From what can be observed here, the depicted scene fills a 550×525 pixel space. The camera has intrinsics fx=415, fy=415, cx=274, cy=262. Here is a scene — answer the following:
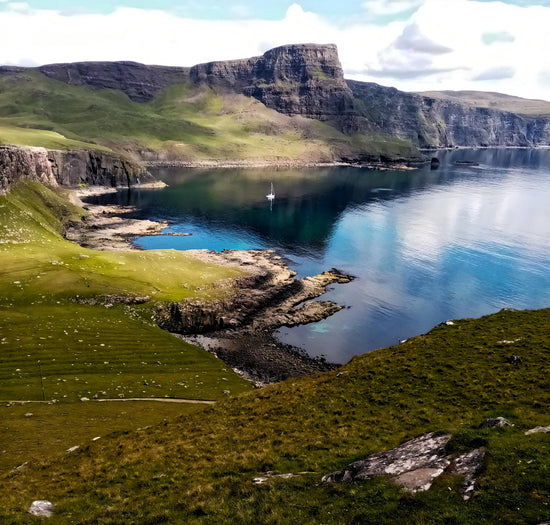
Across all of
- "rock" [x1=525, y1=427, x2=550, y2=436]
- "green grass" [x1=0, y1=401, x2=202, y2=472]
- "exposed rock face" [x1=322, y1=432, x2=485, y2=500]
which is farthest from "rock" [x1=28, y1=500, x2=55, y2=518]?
"rock" [x1=525, y1=427, x2=550, y2=436]

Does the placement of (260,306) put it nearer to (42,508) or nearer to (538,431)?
(42,508)

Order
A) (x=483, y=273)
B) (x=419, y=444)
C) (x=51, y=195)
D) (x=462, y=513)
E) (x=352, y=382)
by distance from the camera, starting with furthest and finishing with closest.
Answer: (x=51, y=195)
(x=483, y=273)
(x=352, y=382)
(x=419, y=444)
(x=462, y=513)

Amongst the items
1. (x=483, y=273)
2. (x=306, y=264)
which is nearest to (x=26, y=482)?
(x=306, y=264)

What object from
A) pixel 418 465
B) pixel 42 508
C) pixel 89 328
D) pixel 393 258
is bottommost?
pixel 89 328

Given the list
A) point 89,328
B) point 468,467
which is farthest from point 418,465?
point 89,328

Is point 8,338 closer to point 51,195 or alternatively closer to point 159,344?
point 159,344

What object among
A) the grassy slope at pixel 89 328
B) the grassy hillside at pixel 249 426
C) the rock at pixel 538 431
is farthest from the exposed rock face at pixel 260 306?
the rock at pixel 538 431
